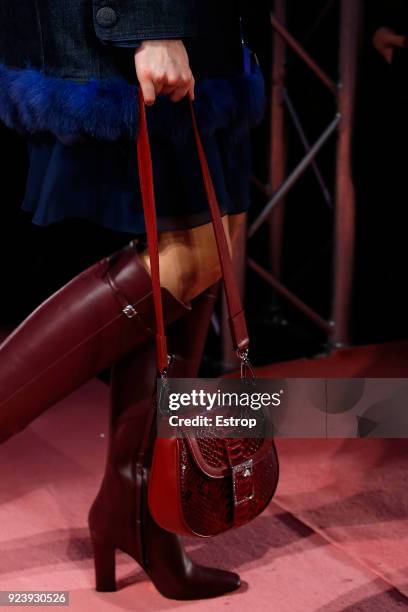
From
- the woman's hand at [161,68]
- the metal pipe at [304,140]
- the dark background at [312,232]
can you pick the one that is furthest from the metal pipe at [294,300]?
the woman's hand at [161,68]

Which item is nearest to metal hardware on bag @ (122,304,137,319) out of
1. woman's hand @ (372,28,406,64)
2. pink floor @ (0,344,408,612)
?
pink floor @ (0,344,408,612)

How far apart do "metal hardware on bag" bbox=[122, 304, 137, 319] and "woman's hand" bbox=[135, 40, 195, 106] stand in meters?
0.27

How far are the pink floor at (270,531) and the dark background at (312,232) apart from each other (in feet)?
1.96

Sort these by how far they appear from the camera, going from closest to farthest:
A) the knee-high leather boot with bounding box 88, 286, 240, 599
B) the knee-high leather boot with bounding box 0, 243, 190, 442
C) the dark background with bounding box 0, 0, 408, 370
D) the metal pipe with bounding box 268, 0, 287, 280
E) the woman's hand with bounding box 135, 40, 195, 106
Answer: the woman's hand with bounding box 135, 40, 195, 106 → the knee-high leather boot with bounding box 0, 243, 190, 442 → the knee-high leather boot with bounding box 88, 286, 240, 599 → the dark background with bounding box 0, 0, 408, 370 → the metal pipe with bounding box 268, 0, 287, 280

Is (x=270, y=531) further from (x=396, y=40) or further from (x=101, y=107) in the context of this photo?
(x=396, y=40)

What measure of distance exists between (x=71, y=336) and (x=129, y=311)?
81 millimetres

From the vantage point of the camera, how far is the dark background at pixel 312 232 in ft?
8.34

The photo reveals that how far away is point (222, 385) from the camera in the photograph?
119 centimetres

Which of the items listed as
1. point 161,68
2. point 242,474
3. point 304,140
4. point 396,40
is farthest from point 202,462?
point 304,140

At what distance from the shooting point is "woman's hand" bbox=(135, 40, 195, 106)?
1.12 metres

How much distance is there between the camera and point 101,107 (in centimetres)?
117

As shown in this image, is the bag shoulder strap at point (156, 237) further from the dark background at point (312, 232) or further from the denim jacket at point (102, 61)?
the dark background at point (312, 232)

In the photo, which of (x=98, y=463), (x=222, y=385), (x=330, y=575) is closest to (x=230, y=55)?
(x=222, y=385)

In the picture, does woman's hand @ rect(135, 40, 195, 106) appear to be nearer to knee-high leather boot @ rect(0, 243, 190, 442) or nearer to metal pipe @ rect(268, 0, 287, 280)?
knee-high leather boot @ rect(0, 243, 190, 442)
